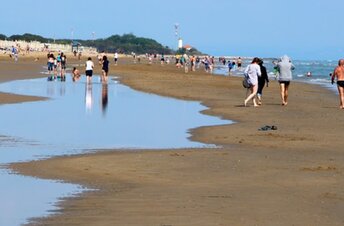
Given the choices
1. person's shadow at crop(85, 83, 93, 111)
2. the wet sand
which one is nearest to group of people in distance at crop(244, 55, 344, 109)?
person's shadow at crop(85, 83, 93, 111)

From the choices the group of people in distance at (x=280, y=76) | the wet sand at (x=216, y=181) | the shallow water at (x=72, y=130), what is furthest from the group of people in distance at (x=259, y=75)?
the wet sand at (x=216, y=181)

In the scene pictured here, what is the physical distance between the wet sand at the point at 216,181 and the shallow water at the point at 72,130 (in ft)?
1.48

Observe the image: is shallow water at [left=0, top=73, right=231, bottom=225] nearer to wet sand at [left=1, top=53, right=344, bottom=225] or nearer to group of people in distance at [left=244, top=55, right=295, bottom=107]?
wet sand at [left=1, top=53, right=344, bottom=225]

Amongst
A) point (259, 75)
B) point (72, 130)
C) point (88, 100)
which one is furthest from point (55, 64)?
point (72, 130)

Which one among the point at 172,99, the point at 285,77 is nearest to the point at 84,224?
the point at 285,77

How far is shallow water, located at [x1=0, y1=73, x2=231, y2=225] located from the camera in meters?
10.2

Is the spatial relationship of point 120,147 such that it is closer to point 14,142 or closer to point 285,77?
point 14,142

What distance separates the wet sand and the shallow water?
0.45m

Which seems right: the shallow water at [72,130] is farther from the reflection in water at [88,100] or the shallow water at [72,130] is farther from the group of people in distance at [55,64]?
the group of people in distance at [55,64]

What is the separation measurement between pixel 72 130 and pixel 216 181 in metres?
7.47

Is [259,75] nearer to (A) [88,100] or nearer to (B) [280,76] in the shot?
(B) [280,76]

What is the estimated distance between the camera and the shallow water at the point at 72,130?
33.4 feet

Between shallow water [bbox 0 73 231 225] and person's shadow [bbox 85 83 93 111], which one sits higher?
shallow water [bbox 0 73 231 225]

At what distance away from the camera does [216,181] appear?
1137 cm
